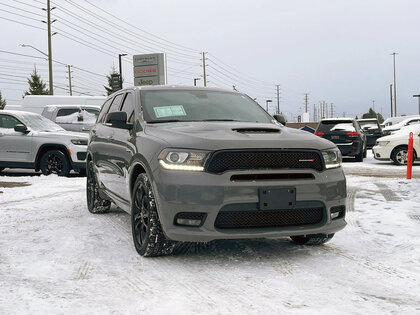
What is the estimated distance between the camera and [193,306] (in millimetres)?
3283

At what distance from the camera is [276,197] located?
4.04m

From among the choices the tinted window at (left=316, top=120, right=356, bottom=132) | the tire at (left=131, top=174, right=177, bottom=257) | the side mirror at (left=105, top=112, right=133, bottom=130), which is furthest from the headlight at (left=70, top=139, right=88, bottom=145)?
the tinted window at (left=316, top=120, right=356, bottom=132)

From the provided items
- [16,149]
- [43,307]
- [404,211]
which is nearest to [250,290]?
[43,307]

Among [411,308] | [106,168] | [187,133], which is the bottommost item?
[411,308]

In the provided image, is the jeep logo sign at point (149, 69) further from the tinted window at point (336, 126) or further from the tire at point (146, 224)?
the tire at point (146, 224)

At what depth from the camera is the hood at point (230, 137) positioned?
4082 millimetres

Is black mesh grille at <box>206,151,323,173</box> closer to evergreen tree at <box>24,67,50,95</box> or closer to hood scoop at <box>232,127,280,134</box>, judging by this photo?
hood scoop at <box>232,127,280,134</box>

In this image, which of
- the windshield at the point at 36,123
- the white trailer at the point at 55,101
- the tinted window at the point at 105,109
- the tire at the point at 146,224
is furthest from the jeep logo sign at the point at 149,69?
the tire at the point at 146,224

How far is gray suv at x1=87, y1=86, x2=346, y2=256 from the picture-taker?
4.01m

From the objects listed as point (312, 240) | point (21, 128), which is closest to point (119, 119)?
point (312, 240)

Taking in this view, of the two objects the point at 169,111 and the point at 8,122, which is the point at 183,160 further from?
the point at 8,122

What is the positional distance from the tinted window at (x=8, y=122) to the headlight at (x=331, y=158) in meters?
10.3

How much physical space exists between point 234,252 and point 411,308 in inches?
70.3

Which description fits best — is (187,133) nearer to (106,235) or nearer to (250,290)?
(250,290)
